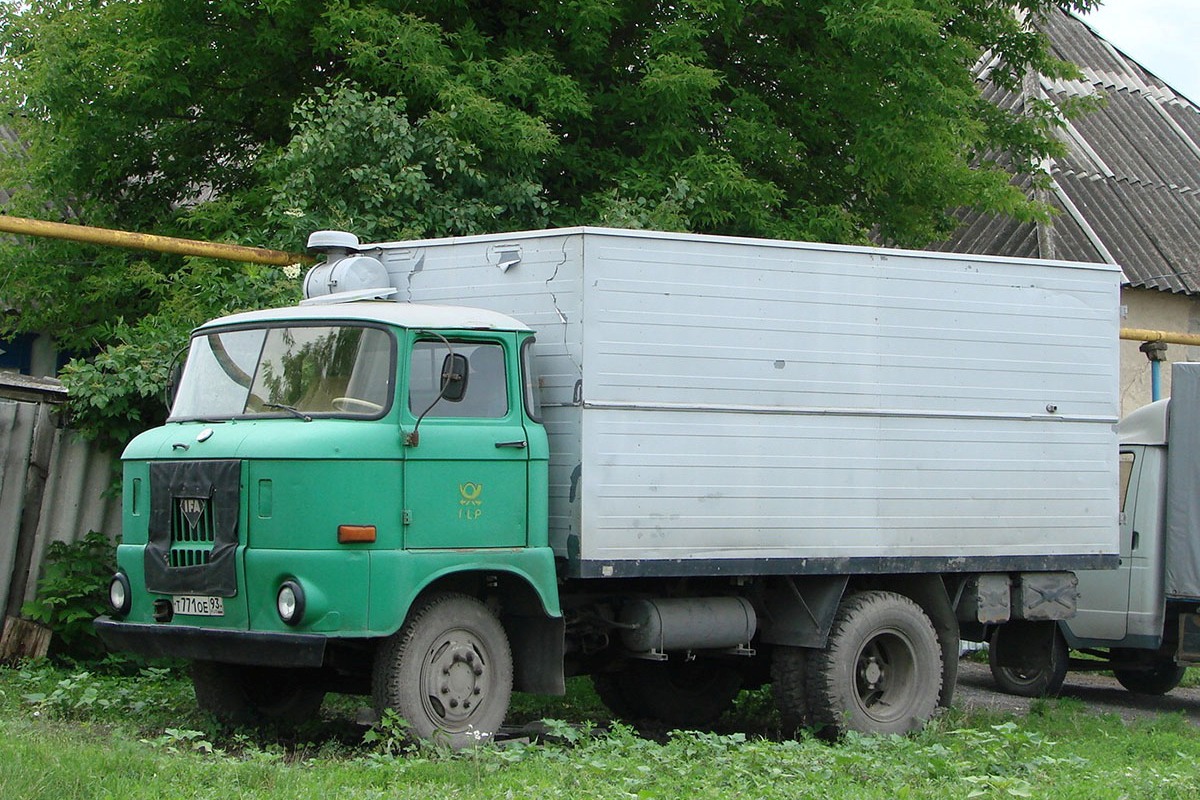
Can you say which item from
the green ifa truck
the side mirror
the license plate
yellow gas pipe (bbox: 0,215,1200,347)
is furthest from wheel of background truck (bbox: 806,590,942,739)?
yellow gas pipe (bbox: 0,215,1200,347)

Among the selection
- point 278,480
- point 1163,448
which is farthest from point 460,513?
point 1163,448

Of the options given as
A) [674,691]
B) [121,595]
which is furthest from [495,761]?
[674,691]

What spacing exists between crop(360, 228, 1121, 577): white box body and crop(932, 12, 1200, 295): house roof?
970cm

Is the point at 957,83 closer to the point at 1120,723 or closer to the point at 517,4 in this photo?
the point at 517,4

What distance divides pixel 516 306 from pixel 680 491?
1442 millimetres

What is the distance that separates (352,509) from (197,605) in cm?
109

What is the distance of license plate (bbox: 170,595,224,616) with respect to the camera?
323 inches

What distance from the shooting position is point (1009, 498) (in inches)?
404

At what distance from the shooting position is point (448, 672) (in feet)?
27.2

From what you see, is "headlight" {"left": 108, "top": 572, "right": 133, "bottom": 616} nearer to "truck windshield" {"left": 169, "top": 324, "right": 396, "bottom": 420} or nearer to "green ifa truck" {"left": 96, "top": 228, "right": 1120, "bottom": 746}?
"green ifa truck" {"left": 96, "top": 228, "right": 1120, "bottom": 746}

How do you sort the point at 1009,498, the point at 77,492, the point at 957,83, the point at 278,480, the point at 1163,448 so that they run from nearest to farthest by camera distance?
the point at 278,480 → the point at 1009,498 → the point at 77,492 → the point at 1163,448 → the point at 957,83

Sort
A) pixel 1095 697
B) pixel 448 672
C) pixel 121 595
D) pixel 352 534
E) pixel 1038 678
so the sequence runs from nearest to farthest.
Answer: pixel 352 534
pixel 448 672
pixel 121 595
pixel 1038 678
pixel 1095 697

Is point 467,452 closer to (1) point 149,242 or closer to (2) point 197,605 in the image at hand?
(2) point 197,605

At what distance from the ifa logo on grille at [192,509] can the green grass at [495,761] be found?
1.09 m
